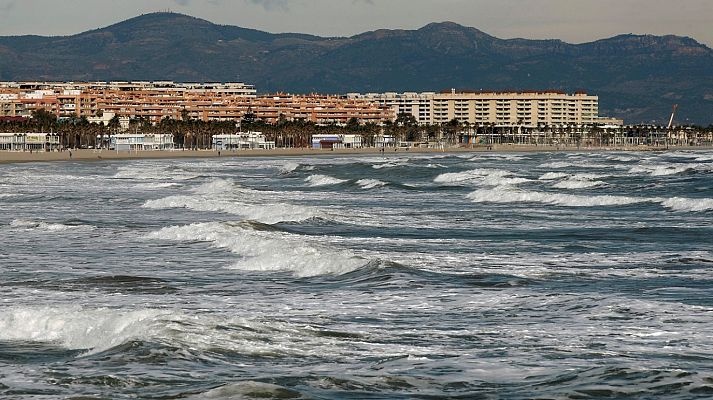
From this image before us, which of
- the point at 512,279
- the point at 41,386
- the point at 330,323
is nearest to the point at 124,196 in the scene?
the point at 512,279

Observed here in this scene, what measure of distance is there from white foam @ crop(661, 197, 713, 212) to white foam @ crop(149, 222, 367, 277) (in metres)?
18.1

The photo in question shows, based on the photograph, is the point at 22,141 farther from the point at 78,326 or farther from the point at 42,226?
the point at 78,326

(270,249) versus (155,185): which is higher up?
(270,249)

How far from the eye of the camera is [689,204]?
47.0 metres

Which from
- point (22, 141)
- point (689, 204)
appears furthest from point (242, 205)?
point (22, 141)

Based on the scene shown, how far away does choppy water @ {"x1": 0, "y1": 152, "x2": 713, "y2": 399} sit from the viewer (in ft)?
46.7

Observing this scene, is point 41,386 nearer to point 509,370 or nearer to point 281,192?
point 509,370

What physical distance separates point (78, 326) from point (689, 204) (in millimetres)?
33592

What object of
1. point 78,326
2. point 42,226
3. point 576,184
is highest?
point 78,326

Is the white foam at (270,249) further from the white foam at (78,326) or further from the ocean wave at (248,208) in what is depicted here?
the white foam at (78,326)

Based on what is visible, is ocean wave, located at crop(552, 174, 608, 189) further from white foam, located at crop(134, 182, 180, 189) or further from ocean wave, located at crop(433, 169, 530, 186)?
white foam, located at crop(134, 182, 180, 189)

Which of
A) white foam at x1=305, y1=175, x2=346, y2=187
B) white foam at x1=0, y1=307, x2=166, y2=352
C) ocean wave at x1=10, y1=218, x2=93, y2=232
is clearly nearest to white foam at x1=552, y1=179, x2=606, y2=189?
white foam at x1=305, y1=175, x2=346, y2=187

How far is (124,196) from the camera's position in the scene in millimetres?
57719

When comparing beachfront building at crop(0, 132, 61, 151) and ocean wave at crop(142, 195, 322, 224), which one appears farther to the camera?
beachfront building at crop(0, 132, 61, 151)
